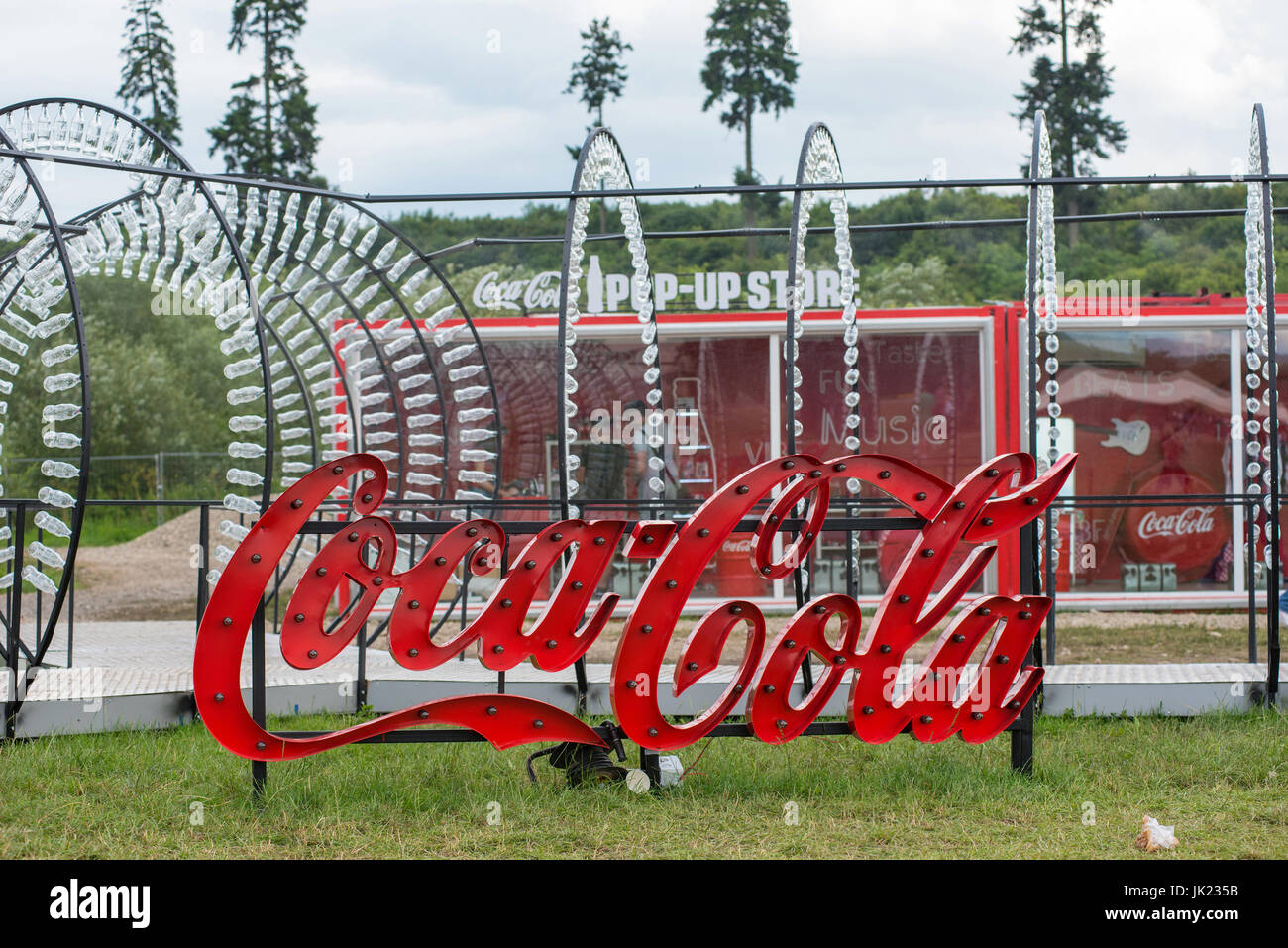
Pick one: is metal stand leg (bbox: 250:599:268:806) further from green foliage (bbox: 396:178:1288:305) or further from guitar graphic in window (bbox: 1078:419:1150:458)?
green foliage (bbox: 396:178:1288:305)

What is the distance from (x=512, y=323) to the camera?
40.8ft

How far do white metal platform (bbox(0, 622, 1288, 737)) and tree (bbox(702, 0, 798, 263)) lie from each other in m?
24.4

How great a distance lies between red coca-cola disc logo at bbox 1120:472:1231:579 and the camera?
12.6 meters

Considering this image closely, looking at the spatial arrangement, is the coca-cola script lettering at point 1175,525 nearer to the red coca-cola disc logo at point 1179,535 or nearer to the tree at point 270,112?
the red coca-cola disc logo at point 1179,535

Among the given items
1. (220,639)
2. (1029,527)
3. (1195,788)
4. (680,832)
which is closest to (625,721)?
(680,832)

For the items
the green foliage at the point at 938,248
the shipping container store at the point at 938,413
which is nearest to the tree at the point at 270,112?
the green foliage at the point at 938,248

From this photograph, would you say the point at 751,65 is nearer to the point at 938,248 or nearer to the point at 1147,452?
the point at 938,248

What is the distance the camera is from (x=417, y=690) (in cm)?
741

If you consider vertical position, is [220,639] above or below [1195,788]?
above

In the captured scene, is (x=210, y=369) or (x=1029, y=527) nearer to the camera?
(x=1029, y=527)

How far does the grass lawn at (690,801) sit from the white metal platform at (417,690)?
18 cm

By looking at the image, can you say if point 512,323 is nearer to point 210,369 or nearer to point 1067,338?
point 1067,338

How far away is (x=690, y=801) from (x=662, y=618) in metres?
0.90
